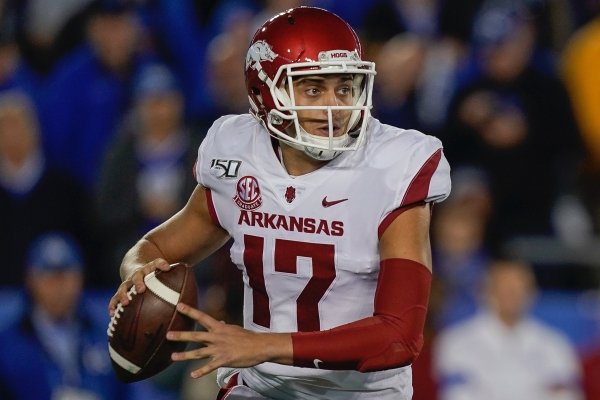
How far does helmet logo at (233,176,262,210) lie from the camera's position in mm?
3495

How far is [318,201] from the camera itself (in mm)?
3414

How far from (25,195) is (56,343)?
34.5 inches

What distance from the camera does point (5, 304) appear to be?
604cm

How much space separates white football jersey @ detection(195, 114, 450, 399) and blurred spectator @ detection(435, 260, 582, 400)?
2391 millimetres

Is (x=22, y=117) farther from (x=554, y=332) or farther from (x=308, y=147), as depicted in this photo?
(x=308, y=147)

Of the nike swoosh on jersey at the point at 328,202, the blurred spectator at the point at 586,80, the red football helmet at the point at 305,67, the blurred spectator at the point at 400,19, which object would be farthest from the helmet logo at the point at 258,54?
the blurred spectator at the point at 586,80

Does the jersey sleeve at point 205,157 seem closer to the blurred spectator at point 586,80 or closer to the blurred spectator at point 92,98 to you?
the blurred spectator at point 92,98

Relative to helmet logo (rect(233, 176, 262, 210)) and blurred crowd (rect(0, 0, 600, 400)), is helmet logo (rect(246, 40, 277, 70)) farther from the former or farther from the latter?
blurred crowd (rect(0, 0, 600, 400))

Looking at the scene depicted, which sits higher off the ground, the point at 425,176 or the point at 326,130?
the point at 326,130

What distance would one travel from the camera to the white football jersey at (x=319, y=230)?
3383mm

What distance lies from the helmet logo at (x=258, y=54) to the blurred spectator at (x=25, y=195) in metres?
3.02

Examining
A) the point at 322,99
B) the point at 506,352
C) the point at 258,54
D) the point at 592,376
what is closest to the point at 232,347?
the point at 322,99

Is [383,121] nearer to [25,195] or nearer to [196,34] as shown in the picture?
[196,34]

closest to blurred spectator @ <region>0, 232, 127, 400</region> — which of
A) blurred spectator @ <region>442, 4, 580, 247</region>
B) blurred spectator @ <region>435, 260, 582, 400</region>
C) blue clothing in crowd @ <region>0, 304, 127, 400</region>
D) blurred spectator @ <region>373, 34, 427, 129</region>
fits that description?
blue clothing in crowd @ <region>0, 304, 127, 400</region>
